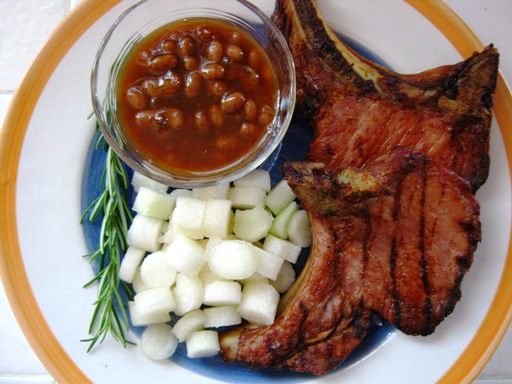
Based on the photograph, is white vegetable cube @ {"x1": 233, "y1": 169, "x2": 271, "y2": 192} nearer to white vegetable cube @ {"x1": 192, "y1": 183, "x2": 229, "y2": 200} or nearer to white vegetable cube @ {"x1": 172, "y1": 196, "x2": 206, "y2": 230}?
white vegetable cube @ {"x1": 192, "y1": 183, "x2": 229, "y2": 200}

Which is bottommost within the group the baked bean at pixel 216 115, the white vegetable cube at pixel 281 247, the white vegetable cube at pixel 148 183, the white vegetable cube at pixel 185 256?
the white vegetable cube at pixel 185 256

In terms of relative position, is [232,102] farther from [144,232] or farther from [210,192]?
[144,232]

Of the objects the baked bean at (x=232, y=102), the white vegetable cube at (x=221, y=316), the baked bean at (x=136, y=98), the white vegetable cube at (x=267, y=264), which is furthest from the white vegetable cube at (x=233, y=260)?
the baked bean at (x=136, y=98)

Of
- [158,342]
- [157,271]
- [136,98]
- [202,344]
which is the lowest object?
[158,342]

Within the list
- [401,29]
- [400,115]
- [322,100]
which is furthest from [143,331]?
[401,29]

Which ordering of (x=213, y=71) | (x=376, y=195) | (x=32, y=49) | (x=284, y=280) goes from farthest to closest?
(x=32, y=49) < (x=284, y=280) < (x=213, y=71) < (x=376, y=195)

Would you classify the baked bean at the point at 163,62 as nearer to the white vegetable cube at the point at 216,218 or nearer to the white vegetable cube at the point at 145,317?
the white vegetable cube at the point at 216,218

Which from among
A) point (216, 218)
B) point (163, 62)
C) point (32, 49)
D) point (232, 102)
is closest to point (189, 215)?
point (216, 218)
